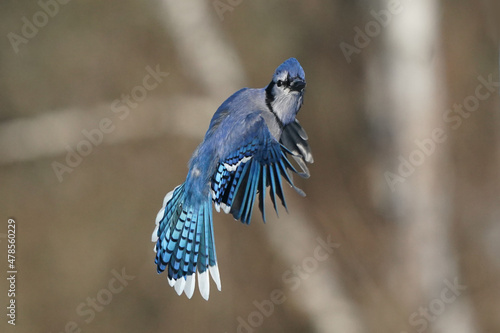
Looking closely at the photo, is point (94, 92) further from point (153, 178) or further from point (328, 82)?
point (328, 82)

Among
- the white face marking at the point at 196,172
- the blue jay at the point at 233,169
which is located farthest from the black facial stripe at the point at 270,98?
the white face marking at the point at 196,172

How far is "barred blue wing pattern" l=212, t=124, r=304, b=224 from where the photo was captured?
0.69 metres

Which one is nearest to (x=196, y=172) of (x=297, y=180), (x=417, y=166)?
(x=297, y=180)

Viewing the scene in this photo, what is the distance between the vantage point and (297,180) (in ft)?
3.31

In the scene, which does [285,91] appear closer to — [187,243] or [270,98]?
[270,98]

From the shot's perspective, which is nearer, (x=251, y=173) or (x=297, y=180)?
(x=251, y=173)

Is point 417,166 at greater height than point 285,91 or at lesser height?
lesser

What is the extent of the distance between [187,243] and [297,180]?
34 centimetres

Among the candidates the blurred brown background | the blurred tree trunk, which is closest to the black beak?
the blurred brown background

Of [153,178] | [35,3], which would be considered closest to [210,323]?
→ [153,178]

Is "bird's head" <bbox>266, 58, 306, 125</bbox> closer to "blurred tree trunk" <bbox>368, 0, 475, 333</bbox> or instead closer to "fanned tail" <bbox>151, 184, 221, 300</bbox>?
"fanned tail" <bbox>151, 184, 221, 300</bbox>

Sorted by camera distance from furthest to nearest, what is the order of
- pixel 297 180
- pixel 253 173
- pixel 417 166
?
pixel 417 166 < pixel 297 180 < pixel 253 173

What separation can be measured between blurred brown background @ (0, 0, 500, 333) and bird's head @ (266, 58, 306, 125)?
0.17 m

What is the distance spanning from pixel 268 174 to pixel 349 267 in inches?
20.0
